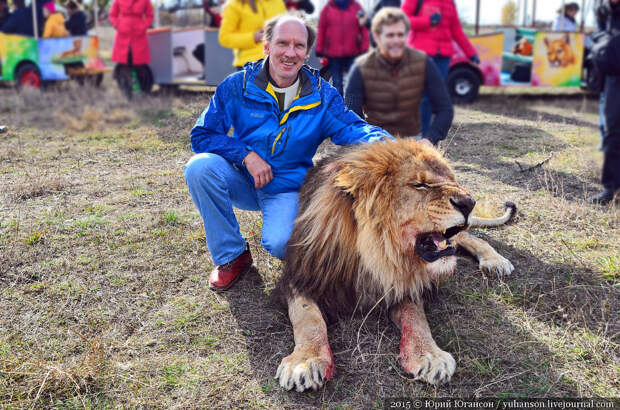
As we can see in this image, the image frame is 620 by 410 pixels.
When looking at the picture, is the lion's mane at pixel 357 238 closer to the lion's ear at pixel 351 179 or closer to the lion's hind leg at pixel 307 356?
the lion's ear at pixel 351 179

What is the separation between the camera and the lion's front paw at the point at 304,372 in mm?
2164

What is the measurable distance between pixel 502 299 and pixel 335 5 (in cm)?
555

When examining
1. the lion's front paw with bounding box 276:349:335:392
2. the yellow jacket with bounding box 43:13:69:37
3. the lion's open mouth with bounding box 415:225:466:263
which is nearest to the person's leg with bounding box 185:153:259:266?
the lion's front paw with bounding box 276:349:335:392

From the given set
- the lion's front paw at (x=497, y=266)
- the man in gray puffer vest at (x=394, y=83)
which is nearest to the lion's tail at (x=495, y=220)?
the lion's front paw at (x=497, y=266)

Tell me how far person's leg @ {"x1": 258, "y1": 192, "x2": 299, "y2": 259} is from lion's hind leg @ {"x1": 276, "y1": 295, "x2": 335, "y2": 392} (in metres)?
0.60

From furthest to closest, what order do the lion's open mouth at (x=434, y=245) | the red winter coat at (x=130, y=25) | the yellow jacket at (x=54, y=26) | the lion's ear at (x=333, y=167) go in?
the yellow jacket at (x=54, y=26), the red winter coat at (x=130, y=25), the lion's ear at (x=333, y=167), the lion's open mouth at (x=434, y=245)

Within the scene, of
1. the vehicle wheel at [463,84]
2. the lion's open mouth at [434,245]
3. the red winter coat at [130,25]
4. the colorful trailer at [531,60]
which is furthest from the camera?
the colorful trailer at [531,60]

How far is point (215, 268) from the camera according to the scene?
129 inches

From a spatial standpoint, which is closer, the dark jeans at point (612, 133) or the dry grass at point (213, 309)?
the dry grass at point (213, 309)

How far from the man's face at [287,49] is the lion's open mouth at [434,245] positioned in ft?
4.29

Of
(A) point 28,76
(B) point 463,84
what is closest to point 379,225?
(B) point 463,84

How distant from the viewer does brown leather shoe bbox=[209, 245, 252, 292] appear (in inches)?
121

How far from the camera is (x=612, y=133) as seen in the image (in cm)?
449

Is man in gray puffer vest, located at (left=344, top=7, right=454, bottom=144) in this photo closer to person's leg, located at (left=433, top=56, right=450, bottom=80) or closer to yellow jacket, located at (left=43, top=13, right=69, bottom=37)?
person's leg, located at (left=433, top=56, right=450, bottom=80)
